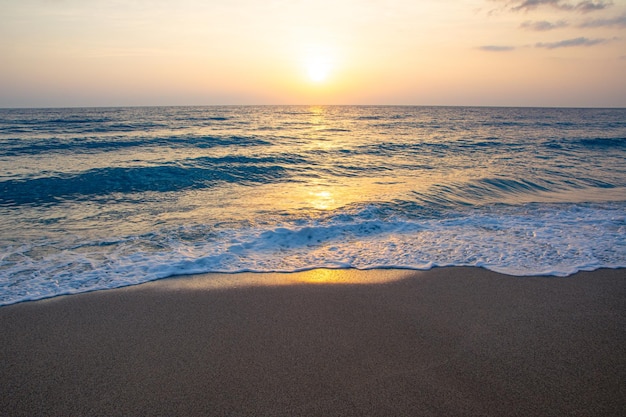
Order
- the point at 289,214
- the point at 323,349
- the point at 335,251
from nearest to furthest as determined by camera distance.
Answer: the point at 323,349, the point at 335,251, the point at 289,214

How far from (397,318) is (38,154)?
19488mm

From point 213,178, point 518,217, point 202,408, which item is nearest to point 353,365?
point 202,408

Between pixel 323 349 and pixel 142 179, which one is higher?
pixel 142 179

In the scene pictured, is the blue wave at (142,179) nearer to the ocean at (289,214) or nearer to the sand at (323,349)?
the ocean at (289,214)

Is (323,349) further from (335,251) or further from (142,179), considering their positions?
(142,179)

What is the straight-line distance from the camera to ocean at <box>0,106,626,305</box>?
607cm

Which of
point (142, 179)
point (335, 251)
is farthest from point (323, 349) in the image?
point (142, 179)

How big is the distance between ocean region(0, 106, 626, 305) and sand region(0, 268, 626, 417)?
0.72 meters

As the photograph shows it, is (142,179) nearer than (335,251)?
No

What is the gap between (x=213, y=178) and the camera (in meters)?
13.8

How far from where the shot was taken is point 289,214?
8773 millimetres

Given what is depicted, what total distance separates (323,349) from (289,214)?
Answer: 521cm

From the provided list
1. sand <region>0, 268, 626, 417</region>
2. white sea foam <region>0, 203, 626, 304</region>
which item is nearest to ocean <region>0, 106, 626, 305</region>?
white sea foam <region>0, 203, 626, 304</region>

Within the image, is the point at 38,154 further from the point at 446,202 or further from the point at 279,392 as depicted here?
the point at 279,392
